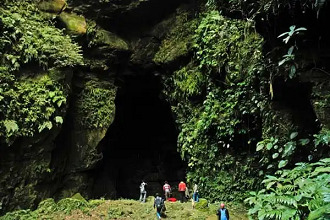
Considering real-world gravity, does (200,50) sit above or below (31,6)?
below

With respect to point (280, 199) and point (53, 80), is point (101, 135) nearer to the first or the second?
point (53, 80)

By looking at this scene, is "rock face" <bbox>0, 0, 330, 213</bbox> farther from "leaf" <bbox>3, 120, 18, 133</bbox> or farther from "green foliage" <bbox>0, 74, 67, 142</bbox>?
"leaf" <bbox>3, 120, 18, 133</bbox>

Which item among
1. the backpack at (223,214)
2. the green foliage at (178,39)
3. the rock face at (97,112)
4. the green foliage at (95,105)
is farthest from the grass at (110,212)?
the green foliage at (178,39)

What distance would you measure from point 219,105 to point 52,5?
24.9 ft

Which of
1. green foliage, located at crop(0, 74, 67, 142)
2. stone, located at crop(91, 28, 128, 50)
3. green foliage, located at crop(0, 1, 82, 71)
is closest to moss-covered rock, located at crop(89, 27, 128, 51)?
stone, located at crop(91, 28, 128, 50)

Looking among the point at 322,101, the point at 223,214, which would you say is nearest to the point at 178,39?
the point at 223,214

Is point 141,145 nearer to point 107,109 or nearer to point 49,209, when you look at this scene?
point 107,109

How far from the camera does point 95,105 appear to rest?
42.5ft

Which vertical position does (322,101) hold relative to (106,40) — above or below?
below

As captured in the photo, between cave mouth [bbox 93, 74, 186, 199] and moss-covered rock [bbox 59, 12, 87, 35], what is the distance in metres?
4.99

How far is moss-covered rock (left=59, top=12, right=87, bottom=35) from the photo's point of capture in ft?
39.9

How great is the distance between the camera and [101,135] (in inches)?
502

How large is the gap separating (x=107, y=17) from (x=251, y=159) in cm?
875

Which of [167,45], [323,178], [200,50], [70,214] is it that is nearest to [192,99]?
[200,50]
